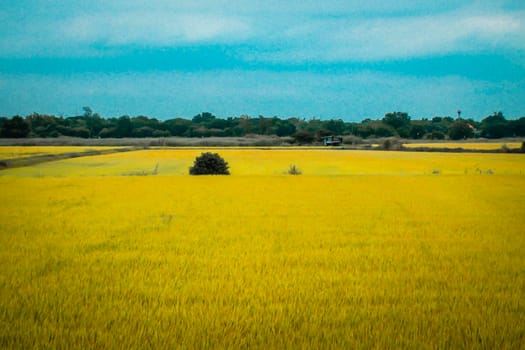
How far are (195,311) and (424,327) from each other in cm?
202

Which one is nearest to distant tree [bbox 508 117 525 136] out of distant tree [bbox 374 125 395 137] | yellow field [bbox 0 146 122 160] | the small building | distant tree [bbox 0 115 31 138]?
the small building

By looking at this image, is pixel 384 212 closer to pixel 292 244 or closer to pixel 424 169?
pixel 292 244

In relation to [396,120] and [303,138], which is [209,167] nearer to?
[303,138]

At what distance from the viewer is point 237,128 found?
3600 inches

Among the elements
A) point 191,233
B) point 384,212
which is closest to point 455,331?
point 191,233

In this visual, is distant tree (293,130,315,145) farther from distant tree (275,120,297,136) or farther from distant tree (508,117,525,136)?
distant tree (508,117,525,136)

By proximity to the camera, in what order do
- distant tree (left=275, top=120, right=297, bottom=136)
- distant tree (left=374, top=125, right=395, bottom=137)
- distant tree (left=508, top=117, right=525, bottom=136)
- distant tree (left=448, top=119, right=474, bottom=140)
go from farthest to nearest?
1. distant tree (left=275, top=120, right=297, bottom=136)
2. distant tree (left=374, top=125, right=395, bottom=137)
3. distant tree (left=448, top=119, right=474, bottom=140)
4. distant tree (left=508, top=117, right=525, bottom=136)

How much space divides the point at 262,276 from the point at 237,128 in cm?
8701

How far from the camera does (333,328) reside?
12.2 ft

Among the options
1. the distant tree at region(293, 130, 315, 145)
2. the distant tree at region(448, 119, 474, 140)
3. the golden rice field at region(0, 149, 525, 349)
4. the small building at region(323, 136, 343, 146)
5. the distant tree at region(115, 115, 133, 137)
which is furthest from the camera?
the distant tree at region(115, 115, 133, 137)

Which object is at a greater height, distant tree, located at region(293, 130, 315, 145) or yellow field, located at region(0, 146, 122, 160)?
distant tree, located at region(293, 130, 315, 145)

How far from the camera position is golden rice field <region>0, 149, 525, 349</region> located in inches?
143

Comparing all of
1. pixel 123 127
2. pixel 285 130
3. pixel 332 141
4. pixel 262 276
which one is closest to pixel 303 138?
pixel 332 141

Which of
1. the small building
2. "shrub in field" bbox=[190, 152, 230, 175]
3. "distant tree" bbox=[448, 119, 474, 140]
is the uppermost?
"distant tree" bbox=[448, 119, 474, 140]
